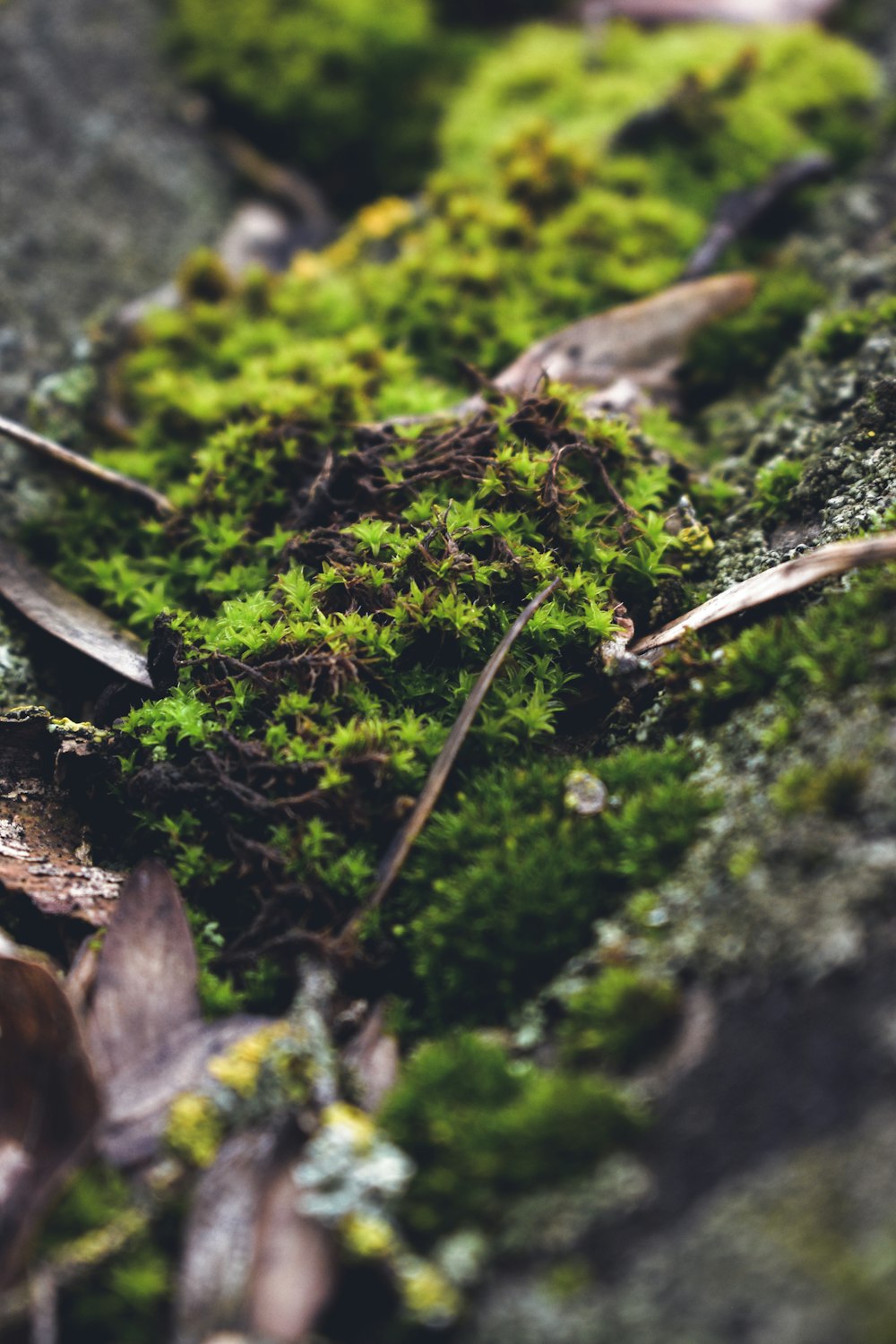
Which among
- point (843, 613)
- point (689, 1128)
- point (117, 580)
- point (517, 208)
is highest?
point (517, 208)

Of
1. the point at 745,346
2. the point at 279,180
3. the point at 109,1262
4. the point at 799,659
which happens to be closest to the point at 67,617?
the point at 109,1262

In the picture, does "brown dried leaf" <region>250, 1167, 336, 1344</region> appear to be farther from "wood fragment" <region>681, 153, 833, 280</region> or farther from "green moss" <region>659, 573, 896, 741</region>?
"wood fragment" <region>681, 153, 833, 280</region>

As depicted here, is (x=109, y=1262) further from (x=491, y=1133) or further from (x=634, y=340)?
(x=634, y=340)

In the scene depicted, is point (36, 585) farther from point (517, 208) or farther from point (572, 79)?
point (572, 79)

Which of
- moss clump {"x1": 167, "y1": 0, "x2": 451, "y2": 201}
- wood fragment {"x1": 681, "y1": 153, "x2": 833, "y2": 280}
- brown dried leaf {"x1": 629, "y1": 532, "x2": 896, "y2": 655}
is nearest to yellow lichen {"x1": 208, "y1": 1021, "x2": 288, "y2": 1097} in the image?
brown dried leaf {"x1": 629, "y1": 532, "x2": 896, "y2": 655}

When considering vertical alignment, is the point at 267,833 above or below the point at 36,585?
below

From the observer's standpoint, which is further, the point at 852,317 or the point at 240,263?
the point at 240,263

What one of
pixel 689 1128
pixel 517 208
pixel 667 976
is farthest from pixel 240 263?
pixel 689 1128

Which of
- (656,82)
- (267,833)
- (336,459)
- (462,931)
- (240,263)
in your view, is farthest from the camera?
(656,82)
